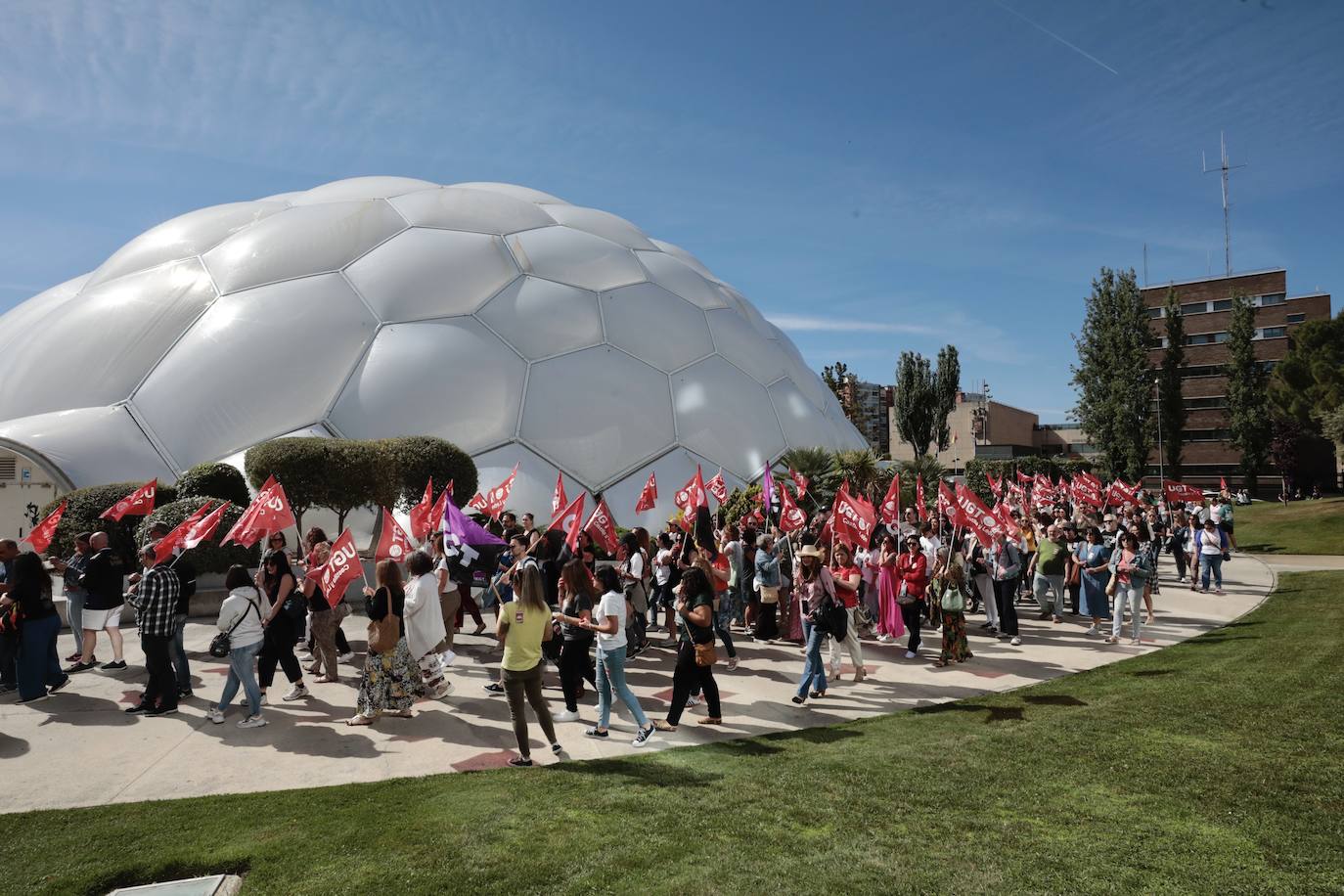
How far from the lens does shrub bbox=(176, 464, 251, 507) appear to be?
49.3 feet

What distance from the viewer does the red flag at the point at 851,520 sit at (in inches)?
399

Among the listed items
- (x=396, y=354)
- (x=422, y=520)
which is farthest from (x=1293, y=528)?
(x=422, y=520)

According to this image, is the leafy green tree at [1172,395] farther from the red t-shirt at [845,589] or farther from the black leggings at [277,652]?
the black leggings at [277,652]

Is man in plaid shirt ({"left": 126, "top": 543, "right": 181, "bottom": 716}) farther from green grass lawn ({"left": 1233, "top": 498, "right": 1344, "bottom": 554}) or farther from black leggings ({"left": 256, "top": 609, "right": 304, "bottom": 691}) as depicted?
green grass lawn ({"left": 1233, "top": 498, "right": 1344, "bottom": 554})

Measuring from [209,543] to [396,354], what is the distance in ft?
23.4

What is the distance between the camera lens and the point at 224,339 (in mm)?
19391

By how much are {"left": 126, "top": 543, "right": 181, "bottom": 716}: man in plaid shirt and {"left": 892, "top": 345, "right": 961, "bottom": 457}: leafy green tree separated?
47.4 meters

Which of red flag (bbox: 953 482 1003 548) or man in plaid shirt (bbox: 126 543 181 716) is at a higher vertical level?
red flag (bbox: 953 482 1003 548)

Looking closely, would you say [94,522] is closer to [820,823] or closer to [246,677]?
[246,677]

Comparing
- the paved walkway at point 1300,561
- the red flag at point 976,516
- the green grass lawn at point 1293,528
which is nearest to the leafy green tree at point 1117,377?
the green grass lawn at point 1293,528

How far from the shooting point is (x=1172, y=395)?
50688mm

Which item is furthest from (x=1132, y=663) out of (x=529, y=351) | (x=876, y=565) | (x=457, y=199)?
(x=457, y=199)

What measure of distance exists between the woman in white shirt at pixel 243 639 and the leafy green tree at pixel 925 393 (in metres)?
47.2

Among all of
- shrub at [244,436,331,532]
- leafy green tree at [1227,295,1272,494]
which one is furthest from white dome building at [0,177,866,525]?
leafy green tree at [1227,295,1272,494]
